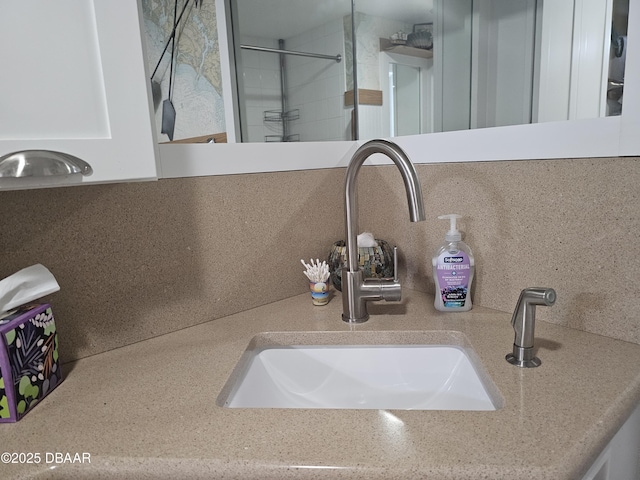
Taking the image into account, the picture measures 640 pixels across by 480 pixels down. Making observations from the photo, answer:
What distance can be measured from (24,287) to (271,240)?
0.54m

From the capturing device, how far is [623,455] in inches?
27.0

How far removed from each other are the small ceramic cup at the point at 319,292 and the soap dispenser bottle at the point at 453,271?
270 millimetres

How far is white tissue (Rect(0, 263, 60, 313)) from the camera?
67cm

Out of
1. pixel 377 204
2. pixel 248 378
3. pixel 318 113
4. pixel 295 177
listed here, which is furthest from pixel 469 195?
pixel 318 113

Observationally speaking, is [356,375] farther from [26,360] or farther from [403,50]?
[403,50]

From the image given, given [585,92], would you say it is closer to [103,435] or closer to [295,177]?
[295,177]

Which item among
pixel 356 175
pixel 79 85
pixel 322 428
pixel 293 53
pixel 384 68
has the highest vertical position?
pixel 293 53

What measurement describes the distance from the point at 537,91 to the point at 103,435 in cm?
129

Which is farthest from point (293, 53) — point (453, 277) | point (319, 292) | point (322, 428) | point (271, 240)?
point (322, 428)

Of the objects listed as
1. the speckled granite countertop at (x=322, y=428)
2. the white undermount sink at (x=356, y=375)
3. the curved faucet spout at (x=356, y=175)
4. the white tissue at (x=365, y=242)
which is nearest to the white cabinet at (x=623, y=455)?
the speckled granite countertop at (x=322, y=428)

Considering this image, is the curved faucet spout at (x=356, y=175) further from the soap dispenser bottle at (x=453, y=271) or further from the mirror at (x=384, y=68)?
the mirror at (x=384, y=68)

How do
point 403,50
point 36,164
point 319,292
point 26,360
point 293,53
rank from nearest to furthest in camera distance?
point 36,164
point 26,360
point 319,292
point 403,50
point 293,53

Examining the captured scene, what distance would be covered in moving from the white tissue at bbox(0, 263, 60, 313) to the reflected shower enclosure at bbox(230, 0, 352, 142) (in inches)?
26.8

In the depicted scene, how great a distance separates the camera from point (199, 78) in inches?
47.8
